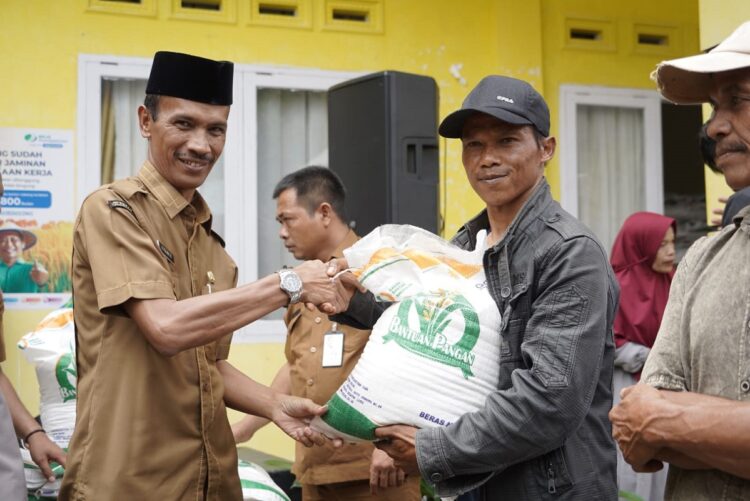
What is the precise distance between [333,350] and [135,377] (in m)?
1.45

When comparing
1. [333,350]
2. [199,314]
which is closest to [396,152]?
[333,350]

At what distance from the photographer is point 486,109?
2.57m

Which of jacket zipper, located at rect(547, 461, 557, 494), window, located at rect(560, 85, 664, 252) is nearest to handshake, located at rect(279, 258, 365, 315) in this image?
jacket zipper, located at rect(547, 461, 557, 494)

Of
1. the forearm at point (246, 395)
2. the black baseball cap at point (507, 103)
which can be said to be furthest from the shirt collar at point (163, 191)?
the black baseball cap at point (507, 103)

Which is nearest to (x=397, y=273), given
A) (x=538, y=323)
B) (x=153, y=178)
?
(x=538, y=323)

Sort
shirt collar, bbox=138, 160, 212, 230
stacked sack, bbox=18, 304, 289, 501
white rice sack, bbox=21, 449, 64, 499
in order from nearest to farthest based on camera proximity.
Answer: shirt collar, bbox=138, 160, 212, 230 → white rice sack, bbox=21, 449, 64, 499 → stacked sack, bbox=18, 304, 289, 501

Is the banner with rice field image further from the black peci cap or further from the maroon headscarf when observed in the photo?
the black peci cap

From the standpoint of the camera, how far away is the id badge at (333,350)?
13.0 feet

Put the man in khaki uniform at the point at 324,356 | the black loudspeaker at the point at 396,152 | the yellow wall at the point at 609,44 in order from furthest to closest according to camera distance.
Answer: the yellow wall at the point at 609,44 → the black loudspeaker at the point at 396,152 → the man in khaki uniform at the point at 324,356

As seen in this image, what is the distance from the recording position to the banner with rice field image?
6.54 metres

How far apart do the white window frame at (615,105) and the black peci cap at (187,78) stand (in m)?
5.39

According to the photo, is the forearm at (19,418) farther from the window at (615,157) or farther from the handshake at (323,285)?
the window at (615,157)

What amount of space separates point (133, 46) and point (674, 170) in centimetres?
479

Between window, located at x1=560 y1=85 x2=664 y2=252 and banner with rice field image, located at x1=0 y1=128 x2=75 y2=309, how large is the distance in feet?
13.5
